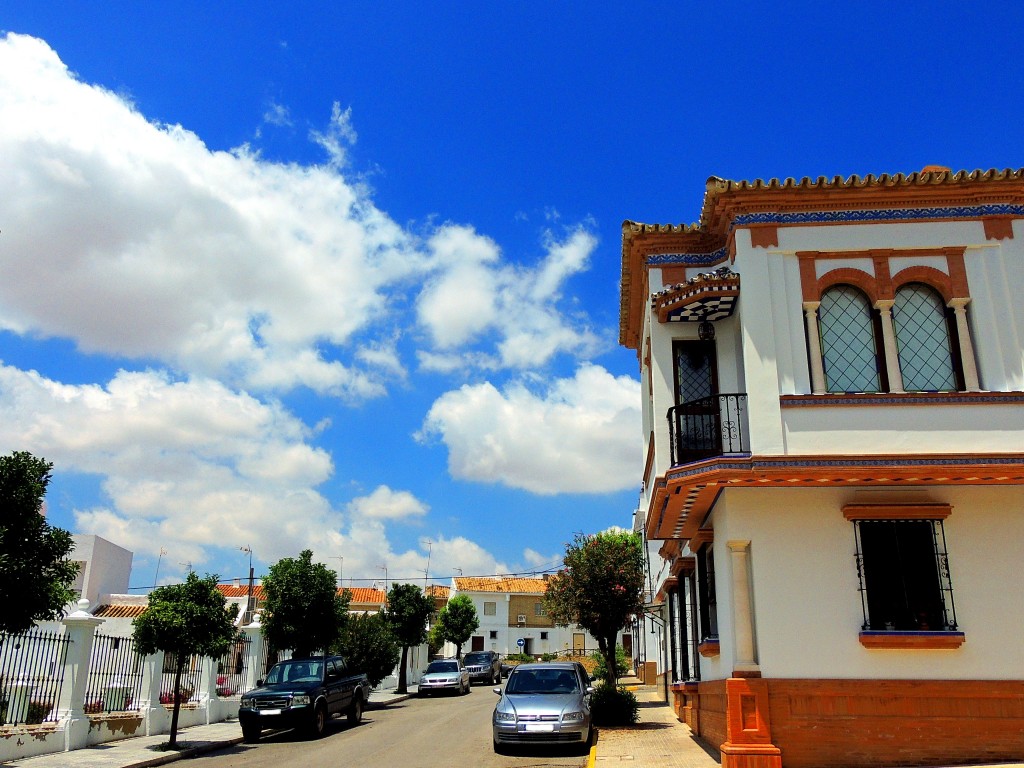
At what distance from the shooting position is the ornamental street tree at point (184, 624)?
15.7 meters

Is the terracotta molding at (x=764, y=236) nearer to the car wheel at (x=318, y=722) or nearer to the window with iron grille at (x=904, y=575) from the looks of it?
the window with iron grille at (x=904, y=575)

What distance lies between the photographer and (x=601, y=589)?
2112 cm

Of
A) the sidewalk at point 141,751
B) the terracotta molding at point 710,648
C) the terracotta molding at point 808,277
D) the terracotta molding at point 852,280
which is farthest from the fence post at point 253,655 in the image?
the terracotta molding at point 852,280

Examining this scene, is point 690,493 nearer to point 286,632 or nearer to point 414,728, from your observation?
point 414,728

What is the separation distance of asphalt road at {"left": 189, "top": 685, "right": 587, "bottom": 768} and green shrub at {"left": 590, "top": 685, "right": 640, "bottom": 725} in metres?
2.35

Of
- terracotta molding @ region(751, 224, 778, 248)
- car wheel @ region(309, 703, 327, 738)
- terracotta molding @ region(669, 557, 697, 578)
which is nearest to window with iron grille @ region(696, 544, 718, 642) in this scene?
terracotta molding @ region(669, 557, 697, 578)

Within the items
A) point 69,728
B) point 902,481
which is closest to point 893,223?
point 902,481

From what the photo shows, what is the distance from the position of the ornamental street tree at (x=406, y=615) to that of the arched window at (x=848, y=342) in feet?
79.6

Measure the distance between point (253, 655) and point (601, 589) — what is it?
401 inches

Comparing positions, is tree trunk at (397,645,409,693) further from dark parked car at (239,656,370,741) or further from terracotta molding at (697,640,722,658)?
terracotta molding at (697,640,722,658)

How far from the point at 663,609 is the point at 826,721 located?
14051mm

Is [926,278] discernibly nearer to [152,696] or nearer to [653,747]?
[653,747]

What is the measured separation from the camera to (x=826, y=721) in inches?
416

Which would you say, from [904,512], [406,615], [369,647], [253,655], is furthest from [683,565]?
[406,615]
